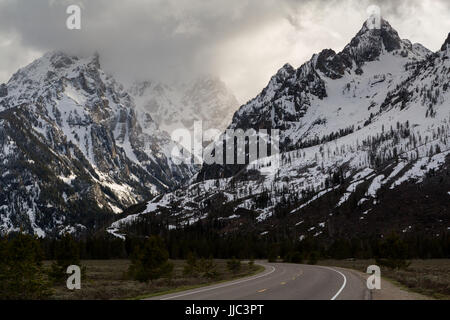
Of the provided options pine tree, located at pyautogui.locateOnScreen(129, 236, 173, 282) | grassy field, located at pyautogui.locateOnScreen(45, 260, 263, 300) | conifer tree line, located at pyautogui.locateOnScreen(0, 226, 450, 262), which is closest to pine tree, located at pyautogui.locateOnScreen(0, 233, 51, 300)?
grassy field, located at pyautogui.locateOnScreen(45, 260, 263, 300)

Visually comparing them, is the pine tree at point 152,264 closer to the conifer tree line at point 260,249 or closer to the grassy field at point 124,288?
the grassy field at point 124,288

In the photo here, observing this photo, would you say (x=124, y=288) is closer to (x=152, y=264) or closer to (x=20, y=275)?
(x=20, y=275)

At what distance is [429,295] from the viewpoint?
90.4ft

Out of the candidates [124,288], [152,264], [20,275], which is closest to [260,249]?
[152,264]

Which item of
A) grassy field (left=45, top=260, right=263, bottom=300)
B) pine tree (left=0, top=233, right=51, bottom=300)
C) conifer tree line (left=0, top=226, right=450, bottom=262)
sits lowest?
conifer tree line (left=0, top=226, right=450, bottom=262)

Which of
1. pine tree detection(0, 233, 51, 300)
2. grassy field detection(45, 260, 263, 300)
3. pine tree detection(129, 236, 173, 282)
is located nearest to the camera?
pine tree detection(0, 233, 51, 300)

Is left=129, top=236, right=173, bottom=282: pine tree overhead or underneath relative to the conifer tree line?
overhead

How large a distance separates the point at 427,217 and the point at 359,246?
83418 mm

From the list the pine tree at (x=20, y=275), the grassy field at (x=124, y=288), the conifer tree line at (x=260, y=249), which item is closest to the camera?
the pine tree at (x=20, y=275)

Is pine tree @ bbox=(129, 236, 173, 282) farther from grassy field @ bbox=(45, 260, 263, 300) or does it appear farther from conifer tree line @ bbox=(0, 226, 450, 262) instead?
conifer tree line @ bbox=(0, 226, 450, 262)

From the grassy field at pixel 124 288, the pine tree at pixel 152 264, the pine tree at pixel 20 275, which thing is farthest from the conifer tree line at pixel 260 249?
the pine tree at pixel 20 275

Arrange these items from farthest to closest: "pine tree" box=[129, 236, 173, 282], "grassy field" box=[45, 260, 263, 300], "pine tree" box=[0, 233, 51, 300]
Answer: "pine tree" box=[129, 236, 173, 282], "grassy field" box=[45, 260, 263, 300], "pine tree" box=[0, 233, 51, 300]
